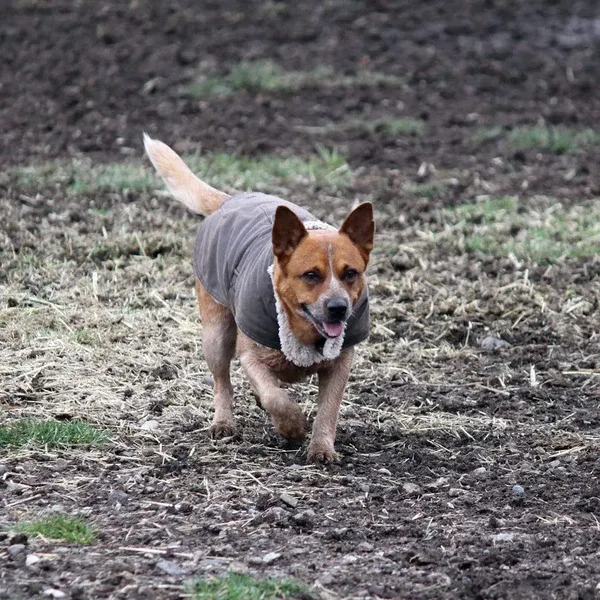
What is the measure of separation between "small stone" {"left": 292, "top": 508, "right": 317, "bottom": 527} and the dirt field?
0.09ft

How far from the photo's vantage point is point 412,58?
16.1 metres

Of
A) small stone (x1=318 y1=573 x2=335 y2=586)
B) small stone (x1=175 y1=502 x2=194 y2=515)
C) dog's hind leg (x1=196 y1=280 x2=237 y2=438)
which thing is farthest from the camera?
dog's hind leg (x1=196 y1=280 x2=237 y2=438)

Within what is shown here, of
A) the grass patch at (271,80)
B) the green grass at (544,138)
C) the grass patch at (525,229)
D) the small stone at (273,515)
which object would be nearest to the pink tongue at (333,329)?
the small stone at (273,515)

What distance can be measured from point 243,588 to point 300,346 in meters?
1.89

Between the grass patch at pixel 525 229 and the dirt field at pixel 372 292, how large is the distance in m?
0.03

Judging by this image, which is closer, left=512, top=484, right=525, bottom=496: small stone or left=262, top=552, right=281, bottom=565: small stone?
left=262, top=552, right=281, bottom=565: small stone

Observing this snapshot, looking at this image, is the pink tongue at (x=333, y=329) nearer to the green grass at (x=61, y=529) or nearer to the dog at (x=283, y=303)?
the dog at (x=283, y=303)

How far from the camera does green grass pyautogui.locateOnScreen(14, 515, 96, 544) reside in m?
5.07

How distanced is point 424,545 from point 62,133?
29.1 feet

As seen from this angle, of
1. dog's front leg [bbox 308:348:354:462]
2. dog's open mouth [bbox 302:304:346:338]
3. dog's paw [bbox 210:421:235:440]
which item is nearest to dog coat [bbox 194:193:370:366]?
dog's open mouth [bbox 302:304:346:338]

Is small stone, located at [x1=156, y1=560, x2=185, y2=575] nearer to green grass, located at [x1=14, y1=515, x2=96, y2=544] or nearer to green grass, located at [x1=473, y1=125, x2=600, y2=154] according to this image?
green grass, located at [x1=14, y1=515, x2=96, y2=544]

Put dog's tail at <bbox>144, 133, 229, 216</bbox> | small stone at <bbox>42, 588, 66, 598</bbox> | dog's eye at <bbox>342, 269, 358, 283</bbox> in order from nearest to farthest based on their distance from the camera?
small stone at <bbox>42, 588, 66, 598</bbox> → dog's eye at <bbox>342, 269, 358, 283</bbox> → dog's tail at <bbox>144, 133, 229, 216</bbox>

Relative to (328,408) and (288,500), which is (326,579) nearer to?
(288,500)

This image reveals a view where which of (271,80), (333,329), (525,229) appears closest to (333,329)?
(333,329)
